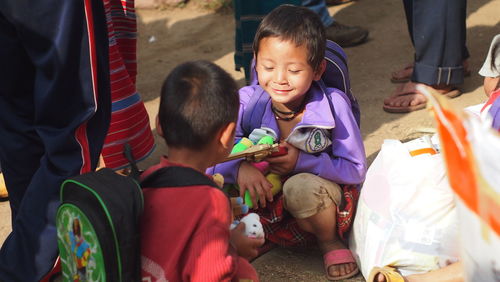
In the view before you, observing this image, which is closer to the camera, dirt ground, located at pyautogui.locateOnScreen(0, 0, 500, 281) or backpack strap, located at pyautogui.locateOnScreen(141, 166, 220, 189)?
backpack strap, located at pyautogui.locateOnScreen(141, 166, 220, 189)

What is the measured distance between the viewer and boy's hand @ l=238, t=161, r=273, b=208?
2.78 metres

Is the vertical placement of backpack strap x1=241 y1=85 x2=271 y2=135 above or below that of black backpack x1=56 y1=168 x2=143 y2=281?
below

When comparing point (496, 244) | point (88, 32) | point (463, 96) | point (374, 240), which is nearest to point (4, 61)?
point (88, 32)

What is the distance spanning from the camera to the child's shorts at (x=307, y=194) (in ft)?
9.04

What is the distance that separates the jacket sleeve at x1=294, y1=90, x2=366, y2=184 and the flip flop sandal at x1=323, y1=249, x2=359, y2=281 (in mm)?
290

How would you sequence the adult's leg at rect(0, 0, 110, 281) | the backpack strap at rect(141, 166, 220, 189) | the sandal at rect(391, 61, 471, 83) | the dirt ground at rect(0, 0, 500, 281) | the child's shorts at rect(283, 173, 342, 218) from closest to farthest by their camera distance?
the backpack strap at rect(141, 166, 220, 189), the adult's leg at rect(0, 0, 110, 281), the child's shorts at rect(283, 173, 342, 218), the dirt ground at rect(0, 0, 500, 281), the sandal at rect(391, 61, 471, 83)

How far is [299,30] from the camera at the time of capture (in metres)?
2.79

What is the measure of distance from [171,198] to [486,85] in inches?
63.9

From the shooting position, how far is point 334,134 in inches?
113

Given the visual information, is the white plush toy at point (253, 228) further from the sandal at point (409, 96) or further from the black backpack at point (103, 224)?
the sandal at point (409, 96)

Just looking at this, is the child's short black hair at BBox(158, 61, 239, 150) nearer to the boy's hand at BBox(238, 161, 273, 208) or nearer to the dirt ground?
the boy's hand at BBox(238, 161, 273, 208)

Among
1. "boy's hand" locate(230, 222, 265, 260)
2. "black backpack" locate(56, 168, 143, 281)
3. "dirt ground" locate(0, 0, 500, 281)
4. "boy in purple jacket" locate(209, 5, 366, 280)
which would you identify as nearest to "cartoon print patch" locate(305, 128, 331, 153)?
"boy in purple jacket" locate(209, 5, 366, 280)

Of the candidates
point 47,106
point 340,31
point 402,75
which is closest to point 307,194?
point 47,106

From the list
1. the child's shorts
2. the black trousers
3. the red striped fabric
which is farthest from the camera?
the black trousers
